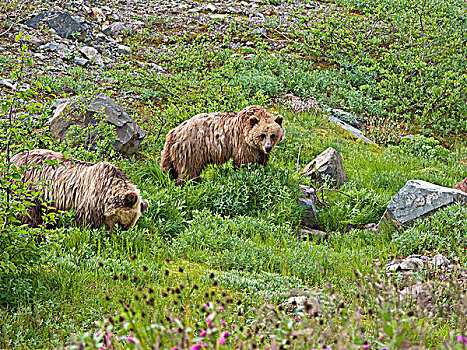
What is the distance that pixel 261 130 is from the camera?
8273 mm

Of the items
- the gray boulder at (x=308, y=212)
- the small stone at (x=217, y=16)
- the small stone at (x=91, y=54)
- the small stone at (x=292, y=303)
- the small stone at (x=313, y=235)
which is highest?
the small stone at (x=217, y=16)

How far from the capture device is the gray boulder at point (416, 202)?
6.99 meters

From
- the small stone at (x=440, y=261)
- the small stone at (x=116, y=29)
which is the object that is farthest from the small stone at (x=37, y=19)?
the small stone at (x=440, y=261)

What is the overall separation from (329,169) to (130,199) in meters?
4.55

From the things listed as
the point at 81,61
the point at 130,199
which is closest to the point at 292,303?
the point at 130,199

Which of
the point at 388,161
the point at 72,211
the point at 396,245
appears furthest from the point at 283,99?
the point at 72,211

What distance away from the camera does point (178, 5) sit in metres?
20.3

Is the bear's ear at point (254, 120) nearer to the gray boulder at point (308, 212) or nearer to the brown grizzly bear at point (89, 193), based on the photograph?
the gray boulder at point (308, 212)

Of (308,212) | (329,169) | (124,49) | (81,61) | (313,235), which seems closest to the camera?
(313,235)

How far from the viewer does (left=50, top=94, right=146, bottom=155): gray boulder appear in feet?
31.0

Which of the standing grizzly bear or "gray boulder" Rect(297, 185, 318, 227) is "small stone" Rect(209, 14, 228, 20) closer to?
the standing grizzly bear

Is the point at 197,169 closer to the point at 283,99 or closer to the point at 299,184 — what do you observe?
the point at 299,184

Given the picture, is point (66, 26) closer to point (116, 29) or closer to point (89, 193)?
point (116, 29)

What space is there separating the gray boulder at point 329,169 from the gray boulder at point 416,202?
1938 mm
